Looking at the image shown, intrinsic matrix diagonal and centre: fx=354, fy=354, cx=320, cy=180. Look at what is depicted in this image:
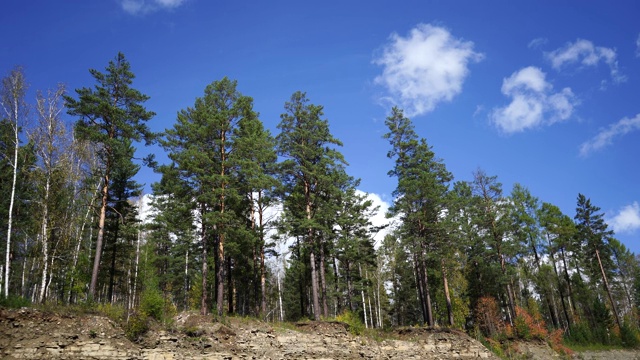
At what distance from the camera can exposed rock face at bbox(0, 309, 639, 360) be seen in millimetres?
12727

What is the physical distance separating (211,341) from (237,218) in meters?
7.93

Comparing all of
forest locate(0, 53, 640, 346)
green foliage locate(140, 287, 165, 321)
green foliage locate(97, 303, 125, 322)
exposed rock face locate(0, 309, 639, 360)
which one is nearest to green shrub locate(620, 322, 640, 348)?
forest locate(0, 53, 640, 346)

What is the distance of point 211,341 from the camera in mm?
16438

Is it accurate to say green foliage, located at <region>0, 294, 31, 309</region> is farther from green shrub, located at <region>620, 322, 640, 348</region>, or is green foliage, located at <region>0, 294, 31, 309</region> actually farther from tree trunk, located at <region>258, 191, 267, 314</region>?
green shrub, located at <region>620, 322, 640, 348</region>

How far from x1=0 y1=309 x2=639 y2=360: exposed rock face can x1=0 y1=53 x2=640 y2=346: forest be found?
147 cm

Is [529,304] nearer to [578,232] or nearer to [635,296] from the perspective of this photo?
[578,232]

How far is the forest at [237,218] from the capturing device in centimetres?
1892

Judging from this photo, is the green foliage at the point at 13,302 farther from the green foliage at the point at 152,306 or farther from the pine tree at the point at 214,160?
the pine tree at the point at 214,160

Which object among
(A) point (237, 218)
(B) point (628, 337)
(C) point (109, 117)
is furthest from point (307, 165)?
(B) point (628, 337)

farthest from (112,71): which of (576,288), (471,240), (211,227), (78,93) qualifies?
(576,288)

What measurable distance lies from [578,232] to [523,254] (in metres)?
10.3

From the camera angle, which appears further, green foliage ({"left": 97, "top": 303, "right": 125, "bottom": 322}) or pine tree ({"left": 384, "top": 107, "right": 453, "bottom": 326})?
pine tree ({"left": 384, "top": 107, "right": 453, "bottom": 326})

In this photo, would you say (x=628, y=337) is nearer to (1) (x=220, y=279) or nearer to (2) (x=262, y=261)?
(2) (x=262, y=261)

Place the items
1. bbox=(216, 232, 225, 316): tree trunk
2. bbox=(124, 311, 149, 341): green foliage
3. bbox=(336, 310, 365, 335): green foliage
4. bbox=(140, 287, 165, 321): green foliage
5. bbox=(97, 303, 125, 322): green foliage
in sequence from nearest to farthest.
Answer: bbox=(124, 311, 149, 341): green foliage → bbox=(97, 303, 125, 322): green foliage → bbox=(140, 287, 165, 321): green foliage → bbox=(216, 232, 225, 316): tree trunk → bbox=(336, 310, 365, 335): green foliage
